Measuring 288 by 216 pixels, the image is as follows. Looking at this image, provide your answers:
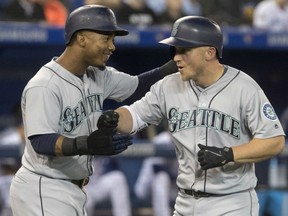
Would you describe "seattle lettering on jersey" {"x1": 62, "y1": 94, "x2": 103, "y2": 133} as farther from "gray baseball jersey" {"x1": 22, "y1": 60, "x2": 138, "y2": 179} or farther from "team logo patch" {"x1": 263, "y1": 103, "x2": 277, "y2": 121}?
"team logo patch" {"x1": 263, "y1": 103, "x2": 277, "y2": 121}

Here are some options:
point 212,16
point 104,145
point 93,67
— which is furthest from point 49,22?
point 104,145

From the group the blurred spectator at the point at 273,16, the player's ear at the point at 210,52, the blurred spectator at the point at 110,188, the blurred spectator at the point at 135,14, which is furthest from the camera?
the blurred spectator at the point at 273,16

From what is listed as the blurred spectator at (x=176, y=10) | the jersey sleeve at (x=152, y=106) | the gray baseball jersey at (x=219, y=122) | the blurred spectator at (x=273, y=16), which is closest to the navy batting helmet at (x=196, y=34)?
the gray baseball jersey at (x=219, y=122)

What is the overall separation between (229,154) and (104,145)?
0.61 m

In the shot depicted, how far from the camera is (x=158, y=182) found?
822 centimetres

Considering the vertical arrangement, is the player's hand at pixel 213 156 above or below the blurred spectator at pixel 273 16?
below

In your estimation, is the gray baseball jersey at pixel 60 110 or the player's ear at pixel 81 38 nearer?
the gray baseball jersey at pixel 60 110

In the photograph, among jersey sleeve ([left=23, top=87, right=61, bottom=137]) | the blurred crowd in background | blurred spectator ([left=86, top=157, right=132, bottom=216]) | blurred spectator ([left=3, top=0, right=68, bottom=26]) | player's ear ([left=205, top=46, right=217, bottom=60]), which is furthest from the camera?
the blurred crowd in background

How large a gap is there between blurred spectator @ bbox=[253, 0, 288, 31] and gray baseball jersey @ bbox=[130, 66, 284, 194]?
541 cm

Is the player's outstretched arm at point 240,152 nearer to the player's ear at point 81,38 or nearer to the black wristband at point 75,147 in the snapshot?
the black wristband at point 75,147

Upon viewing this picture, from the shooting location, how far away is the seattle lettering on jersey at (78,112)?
4582mm

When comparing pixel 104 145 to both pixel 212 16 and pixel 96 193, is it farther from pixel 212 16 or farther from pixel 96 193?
pixel 212 16

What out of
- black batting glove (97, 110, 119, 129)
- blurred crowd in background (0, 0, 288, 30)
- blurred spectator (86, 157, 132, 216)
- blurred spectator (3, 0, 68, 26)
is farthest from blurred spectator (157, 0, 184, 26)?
black batting glove (97, 110, 119, 129)

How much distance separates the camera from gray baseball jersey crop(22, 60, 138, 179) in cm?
444
